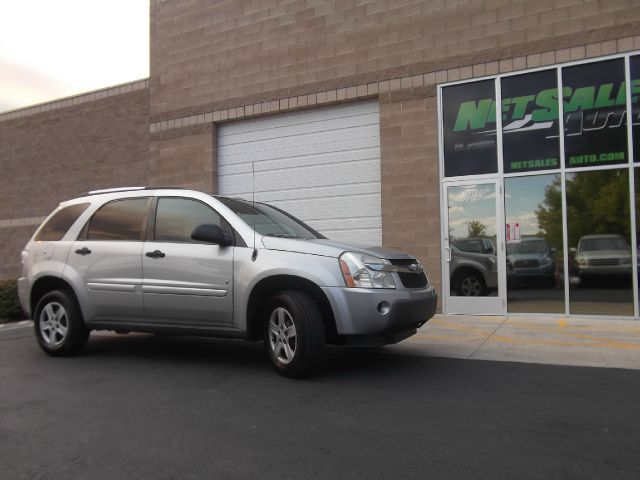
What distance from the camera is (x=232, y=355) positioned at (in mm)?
6582

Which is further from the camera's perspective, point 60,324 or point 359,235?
point 359,235

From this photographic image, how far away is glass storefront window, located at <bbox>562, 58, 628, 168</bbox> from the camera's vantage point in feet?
29.3

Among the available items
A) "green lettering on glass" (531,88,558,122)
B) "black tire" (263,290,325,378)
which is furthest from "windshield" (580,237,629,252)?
"black tire" (263,290,325,378)

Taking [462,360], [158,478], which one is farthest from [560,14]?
[158,478]

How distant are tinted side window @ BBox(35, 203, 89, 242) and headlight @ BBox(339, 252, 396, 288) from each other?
352 centimetres

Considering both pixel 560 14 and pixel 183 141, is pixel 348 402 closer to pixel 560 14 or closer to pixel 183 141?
pixel 560 14

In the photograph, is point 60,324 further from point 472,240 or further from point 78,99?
point 78,99

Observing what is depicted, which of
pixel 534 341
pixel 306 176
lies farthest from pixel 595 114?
pixel 306 176

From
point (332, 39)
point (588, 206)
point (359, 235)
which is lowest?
point (359, 235)

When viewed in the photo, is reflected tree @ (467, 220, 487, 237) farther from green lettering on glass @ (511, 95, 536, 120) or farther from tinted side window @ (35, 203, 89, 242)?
tinted side window @ (35, 203, 89, 242)

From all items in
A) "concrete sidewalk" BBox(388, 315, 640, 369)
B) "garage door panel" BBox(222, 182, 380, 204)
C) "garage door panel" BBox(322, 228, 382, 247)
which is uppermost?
"garage door panel" BBox(222, 182, 380, 204)

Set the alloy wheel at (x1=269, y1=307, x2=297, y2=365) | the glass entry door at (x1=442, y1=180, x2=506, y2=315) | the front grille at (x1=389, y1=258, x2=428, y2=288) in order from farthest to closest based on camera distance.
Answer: the glass entry door at (x1=442, y1=180, x2=506, y2=315) < the front grille at (x1=389, y1=258, x2=428, y2=288) < the alloy wheel at (x1=269, y1=307, x2=297, y2=365)

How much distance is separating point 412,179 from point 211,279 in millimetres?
5764

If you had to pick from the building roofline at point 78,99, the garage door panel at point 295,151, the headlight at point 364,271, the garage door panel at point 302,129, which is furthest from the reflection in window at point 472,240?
the building roofline at point 78,99
